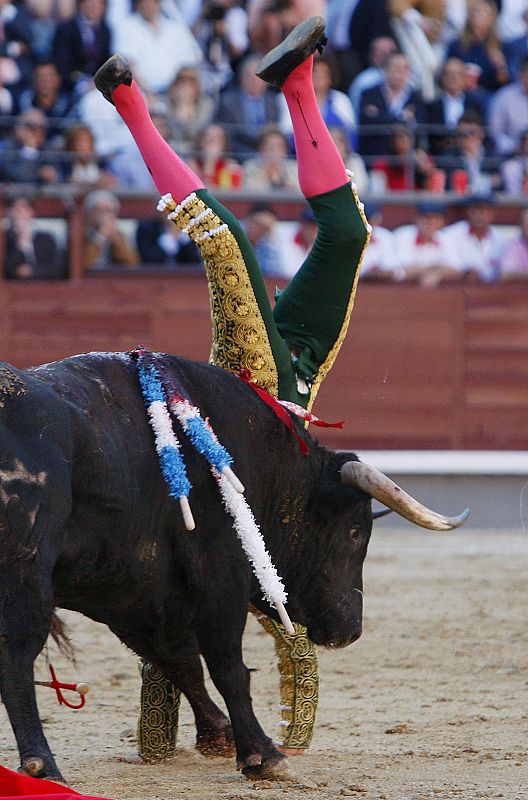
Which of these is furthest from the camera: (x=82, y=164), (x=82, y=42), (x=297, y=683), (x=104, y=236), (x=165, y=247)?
(x=82, y=42)

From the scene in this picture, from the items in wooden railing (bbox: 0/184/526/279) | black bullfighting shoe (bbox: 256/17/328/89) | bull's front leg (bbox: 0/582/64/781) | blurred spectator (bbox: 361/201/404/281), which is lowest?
bull's front leg (bbox: 0/582/64/781)

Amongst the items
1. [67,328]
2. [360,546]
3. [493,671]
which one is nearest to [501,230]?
[67,328]

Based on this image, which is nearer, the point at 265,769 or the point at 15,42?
the point at 265,769

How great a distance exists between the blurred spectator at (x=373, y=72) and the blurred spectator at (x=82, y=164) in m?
1.71

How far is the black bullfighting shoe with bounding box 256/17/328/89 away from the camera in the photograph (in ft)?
10.9

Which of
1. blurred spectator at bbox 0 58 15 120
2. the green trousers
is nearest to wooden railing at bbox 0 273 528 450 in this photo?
blurred spectator at bbox 0 58 15 120

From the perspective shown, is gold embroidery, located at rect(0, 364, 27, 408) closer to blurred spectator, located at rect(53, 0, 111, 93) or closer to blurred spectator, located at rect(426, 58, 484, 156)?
blurred spectator, located at rect(53, 0, 111, 93)

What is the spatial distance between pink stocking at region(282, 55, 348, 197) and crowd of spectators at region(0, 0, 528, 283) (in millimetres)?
4660

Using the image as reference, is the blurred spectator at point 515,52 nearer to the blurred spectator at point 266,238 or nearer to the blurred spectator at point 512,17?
the blurred spectator at point 512,17

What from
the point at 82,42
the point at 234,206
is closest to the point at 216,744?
the point at 234,206

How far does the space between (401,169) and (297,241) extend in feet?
2.97

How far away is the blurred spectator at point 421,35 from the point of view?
923cm

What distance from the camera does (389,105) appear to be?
29.0 feet

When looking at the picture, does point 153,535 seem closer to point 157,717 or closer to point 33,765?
point 33,765
